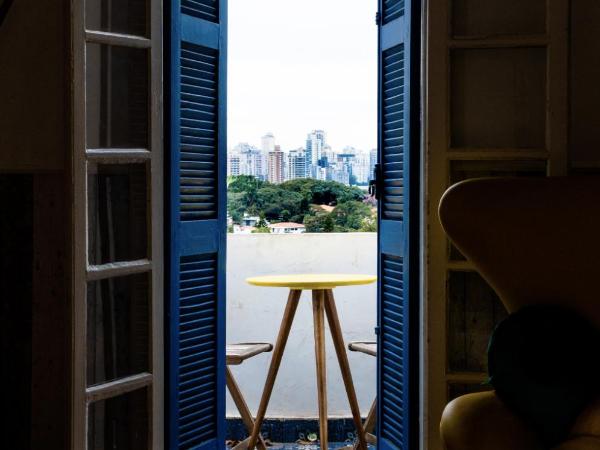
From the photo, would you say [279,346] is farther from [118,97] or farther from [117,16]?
[117,16]

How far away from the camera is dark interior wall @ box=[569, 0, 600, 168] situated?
2.61 m

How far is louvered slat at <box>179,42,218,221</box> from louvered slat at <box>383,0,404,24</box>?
646mm

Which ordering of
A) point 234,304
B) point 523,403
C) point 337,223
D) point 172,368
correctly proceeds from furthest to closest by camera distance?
point 337,223
point 234,304
point 172,368
point 523,403

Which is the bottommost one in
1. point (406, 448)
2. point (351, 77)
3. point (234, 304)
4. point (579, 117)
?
point (406, 448)

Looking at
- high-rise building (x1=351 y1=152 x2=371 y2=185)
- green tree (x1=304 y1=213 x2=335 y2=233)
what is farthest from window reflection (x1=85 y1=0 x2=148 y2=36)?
high-rise building (x1=351 y1=152 x2=371 y2=185)

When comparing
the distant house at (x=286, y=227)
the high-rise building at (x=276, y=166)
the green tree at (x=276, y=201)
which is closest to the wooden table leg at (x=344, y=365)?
the distant house at (x=286, y=227)

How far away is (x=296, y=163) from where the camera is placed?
5773mm

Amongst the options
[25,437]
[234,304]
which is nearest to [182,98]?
[25,437]

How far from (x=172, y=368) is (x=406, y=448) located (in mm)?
868

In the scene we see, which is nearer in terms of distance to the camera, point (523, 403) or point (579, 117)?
point (523, 403)

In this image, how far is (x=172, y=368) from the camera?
106 inches

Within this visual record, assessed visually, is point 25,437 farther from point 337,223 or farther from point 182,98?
point 337,223

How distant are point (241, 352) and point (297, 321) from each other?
1147mm

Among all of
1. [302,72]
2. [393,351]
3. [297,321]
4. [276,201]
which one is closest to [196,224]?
[393,351]
